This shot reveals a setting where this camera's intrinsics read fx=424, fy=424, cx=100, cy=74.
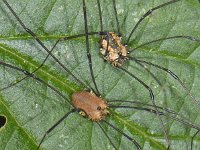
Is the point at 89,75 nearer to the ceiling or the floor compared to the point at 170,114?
nearer to the floor

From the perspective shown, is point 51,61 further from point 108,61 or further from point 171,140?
point 171,140

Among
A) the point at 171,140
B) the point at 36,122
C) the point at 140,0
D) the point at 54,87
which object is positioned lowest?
the point at 36,122

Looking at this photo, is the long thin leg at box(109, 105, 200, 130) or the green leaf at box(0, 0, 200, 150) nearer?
the green leaf at box(0, 0, 200, 150)

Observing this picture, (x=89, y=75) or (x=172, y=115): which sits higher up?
(x=172, y=115)

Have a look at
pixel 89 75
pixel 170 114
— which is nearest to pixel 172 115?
pixel 170 114

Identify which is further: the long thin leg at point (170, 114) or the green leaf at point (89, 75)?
the long thin leg at point (170, 114)

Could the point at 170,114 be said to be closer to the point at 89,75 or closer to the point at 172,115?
the point at 172,115

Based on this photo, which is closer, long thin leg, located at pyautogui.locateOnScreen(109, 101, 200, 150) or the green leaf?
the green leaf

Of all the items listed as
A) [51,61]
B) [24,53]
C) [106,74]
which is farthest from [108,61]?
[24,53]
